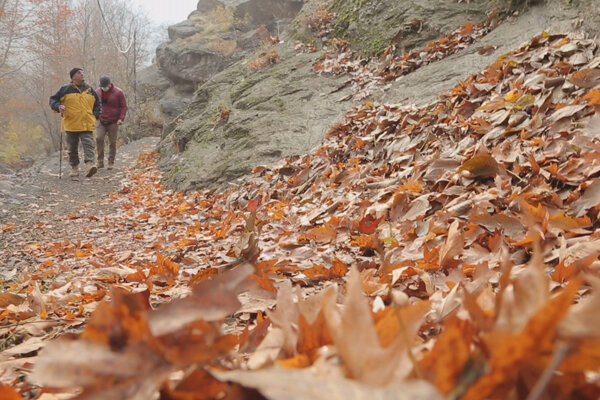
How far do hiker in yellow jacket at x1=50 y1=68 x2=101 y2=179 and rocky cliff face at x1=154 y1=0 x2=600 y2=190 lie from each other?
1.61m

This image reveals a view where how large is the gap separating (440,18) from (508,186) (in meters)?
4.77

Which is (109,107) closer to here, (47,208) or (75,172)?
(75,172)

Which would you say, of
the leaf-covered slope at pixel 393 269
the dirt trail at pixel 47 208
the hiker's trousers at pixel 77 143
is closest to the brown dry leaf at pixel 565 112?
the leaf-covered slope at pixel 393 269

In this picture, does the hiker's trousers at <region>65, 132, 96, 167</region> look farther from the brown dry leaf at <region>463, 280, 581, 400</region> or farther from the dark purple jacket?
the brown dry leaf at <region>463, 280, 581, 400</region>

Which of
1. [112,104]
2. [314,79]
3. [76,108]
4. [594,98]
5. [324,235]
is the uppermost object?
[314,79]

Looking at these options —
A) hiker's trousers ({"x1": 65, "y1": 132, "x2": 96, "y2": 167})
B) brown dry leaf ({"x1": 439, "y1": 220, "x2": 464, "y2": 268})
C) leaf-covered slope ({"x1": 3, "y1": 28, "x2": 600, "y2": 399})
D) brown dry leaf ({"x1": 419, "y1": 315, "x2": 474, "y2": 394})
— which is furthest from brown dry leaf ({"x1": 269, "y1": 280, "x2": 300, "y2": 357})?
hiker's trousers ({"x1": 65, "y1": 132, "x2": 96, "y2": 167})

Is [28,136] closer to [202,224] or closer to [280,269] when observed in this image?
[202,224]

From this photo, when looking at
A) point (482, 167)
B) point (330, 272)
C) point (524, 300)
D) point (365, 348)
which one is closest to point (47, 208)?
point (330, 272)

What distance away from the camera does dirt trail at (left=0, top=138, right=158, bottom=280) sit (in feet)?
12.7

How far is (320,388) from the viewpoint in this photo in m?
0.31

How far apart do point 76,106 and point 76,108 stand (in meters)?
0.04

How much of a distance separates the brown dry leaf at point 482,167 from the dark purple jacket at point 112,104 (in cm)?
778

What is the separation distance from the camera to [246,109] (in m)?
6.90

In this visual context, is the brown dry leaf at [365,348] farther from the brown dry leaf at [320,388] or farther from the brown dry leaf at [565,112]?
the brown dry leaf at [565,112]
